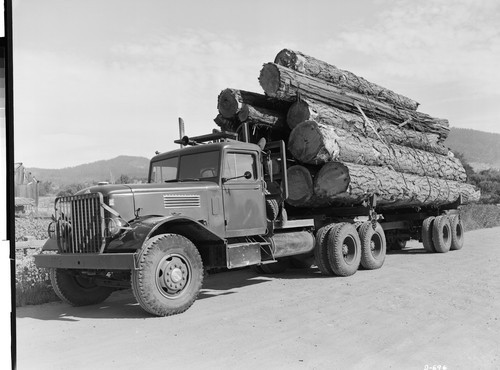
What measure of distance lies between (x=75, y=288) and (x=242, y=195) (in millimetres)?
2697

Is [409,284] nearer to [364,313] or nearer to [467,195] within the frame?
[364,313]

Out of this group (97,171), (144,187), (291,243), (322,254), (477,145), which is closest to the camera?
(144,187)

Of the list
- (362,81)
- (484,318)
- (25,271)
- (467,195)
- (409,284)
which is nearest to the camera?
(484,318)

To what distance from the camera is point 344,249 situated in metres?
8.95

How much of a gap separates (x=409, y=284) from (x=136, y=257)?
14.3 ft

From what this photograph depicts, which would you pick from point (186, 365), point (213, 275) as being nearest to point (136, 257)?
point (186, 365)

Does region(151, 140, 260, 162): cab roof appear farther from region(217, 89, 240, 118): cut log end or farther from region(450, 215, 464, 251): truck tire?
region(450, 215, 464, 251): truck tire

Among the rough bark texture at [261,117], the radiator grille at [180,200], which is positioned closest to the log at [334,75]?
the rough bark texture at [261,117]

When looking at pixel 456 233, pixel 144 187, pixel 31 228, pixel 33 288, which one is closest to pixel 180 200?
pixel 144 187

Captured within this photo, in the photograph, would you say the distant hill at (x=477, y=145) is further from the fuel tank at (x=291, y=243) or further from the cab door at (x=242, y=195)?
the cab door at (x=242, y=195)

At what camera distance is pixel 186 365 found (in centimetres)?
392

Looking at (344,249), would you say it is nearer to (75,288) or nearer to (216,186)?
(216,186)

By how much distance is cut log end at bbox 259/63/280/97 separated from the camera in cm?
884

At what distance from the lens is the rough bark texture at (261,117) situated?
8945mm
